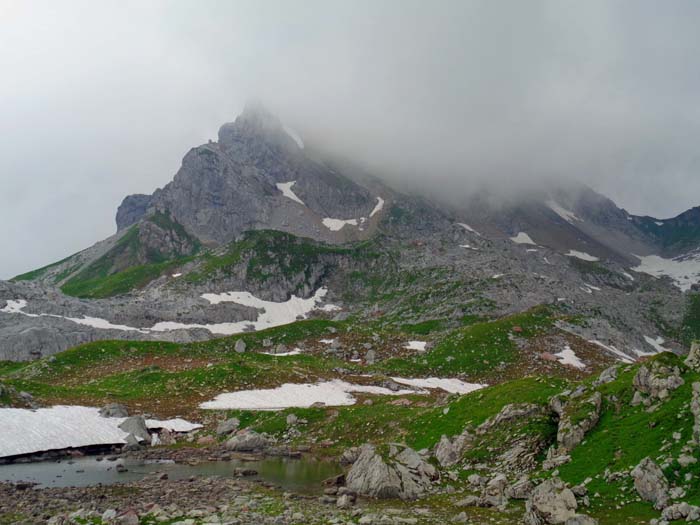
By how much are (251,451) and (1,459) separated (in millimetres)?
22724

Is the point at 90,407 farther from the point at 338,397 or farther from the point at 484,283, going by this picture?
the point at 484,283

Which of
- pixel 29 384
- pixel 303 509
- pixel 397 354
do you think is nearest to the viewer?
pixel 303 509

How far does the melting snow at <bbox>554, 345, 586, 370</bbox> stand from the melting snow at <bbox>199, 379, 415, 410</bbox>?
46043 mm

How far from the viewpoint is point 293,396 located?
78.9m

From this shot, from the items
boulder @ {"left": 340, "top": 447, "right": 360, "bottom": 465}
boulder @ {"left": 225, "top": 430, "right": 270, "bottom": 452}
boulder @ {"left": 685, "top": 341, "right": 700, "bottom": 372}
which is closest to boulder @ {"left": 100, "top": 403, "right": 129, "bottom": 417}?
boulder @ {"left": 225, "top": 430, "right": 270, "bottom": 452}

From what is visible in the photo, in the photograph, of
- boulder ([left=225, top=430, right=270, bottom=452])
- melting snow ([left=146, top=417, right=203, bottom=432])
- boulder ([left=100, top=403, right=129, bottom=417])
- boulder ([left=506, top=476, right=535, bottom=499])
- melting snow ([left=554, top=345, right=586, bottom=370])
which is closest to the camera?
boulder ([left=506, top=476, right=535, bottom=499])

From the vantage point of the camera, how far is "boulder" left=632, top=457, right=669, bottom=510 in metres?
24.3

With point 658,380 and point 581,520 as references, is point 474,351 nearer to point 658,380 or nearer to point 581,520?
point 658,380

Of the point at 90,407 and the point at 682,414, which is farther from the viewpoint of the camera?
the point at 90,407

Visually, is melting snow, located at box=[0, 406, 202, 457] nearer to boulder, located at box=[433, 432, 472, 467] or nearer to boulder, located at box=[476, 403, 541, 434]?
boulder, located at box=[433, 432, 472, 467]

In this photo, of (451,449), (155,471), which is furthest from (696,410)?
(155,471)

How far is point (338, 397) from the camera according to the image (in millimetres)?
80750

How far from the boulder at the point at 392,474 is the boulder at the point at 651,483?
12921 mm

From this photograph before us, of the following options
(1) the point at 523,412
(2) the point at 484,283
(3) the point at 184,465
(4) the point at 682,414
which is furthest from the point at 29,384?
(2) the point at 484,283
